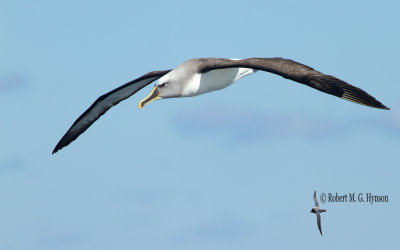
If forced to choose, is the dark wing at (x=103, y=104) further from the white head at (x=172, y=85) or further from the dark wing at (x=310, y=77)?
the dark wing at (x=310, y=77)

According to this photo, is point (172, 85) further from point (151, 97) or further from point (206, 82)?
point (206, 82)

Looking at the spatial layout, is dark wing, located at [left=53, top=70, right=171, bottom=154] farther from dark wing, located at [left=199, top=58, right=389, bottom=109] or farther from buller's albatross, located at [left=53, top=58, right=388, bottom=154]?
dark wing, located at [left=199, top=58, right=389, bottom=109]

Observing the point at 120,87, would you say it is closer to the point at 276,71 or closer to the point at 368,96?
the point at 276,71

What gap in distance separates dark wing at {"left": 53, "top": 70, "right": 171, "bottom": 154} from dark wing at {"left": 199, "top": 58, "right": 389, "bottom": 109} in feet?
14.0

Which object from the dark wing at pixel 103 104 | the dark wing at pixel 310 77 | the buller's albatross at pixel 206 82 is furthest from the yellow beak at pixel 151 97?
the dark wing at pixel 103 104

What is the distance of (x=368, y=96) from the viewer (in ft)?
49.1

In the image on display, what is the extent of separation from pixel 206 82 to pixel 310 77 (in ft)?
12.5

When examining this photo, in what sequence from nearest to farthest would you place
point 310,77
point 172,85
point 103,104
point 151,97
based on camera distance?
point 310,77
point 172,85
point 151,97
point 103,104

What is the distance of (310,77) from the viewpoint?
1567 cm

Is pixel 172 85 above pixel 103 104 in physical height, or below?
below

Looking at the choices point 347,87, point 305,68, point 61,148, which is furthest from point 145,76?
point 347,87

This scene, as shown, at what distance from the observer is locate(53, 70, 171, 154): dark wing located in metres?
21.2

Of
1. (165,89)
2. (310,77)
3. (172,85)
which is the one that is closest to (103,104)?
(165,89)

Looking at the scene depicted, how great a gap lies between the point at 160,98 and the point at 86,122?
4426mm
